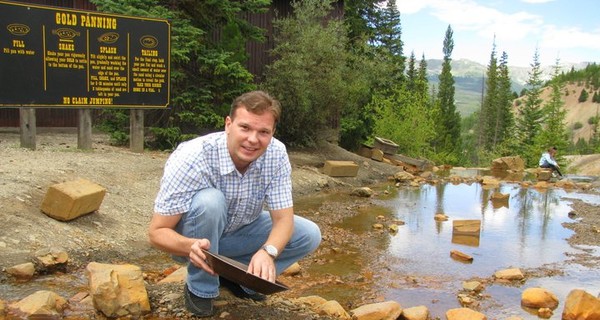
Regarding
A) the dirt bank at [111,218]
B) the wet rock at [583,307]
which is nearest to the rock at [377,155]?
the dirt bank at [111,218]

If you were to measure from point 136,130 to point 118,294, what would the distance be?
8.57 m

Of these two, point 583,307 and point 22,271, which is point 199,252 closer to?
point 22,271

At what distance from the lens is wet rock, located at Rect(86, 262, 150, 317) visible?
12.2ft

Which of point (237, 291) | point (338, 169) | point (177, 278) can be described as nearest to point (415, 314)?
point (237, 291)

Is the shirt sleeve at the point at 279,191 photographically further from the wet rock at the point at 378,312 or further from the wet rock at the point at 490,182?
the wet rock at the point at 490,182

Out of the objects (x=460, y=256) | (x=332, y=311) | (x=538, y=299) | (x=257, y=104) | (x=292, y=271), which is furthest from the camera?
(x=460, y=256)

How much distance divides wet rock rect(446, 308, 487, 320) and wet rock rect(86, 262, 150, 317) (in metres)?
2.63

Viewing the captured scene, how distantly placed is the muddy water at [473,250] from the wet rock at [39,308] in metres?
2.66

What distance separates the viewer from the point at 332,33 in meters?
15.6

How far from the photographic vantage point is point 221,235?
3596 millimetres

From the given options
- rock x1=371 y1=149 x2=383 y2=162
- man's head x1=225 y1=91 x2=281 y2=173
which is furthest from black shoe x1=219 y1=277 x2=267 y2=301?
rock x1=371 y1=149 x2=383 y2=162

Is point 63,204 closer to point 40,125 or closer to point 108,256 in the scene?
point 108,256

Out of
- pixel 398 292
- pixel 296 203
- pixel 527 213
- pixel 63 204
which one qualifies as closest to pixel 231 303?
pixel 398 292

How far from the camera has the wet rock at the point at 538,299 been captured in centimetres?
539
